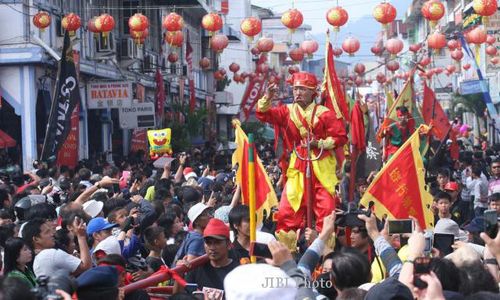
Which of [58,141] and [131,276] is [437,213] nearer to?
[131,276]

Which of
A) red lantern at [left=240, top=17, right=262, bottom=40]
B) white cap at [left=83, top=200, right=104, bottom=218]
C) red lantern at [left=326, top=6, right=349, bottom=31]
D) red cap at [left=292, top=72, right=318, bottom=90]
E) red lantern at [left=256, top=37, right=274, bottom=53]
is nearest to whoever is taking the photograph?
white cap at [left=83, top=200, right=104, bottom=218]

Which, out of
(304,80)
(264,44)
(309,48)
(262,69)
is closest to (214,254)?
(304,80)

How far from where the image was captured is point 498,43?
3669 cm

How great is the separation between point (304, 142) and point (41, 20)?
45.5 ft

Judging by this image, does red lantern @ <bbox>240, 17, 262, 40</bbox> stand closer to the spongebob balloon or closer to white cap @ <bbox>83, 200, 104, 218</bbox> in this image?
the spongebob balloon

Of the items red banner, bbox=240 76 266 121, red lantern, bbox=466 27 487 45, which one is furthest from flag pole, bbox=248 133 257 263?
red banner, bbox=240 76 266 121

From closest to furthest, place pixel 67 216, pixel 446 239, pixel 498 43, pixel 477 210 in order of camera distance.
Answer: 1. pixel 446 239
2. pixel 67 216
3. pixel 477 210
4. pixel 498 43

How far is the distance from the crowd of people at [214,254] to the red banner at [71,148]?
501 centimetres

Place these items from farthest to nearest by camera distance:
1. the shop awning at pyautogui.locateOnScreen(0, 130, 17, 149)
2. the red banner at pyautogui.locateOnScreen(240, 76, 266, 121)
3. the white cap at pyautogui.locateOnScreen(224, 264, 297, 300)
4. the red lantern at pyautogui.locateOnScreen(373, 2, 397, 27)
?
the red banner at pyautogui.locateOnScreen(240, 76, 266, 121) < the shop awning at pyautogui.locateOnScreen(0, 130, 17, 149) < the red lantern at pyautogui.locateOnScreen(373, 2, 397, 27) < the white cap at pyautogui.locateOnScreen(224, 264, 297, 300)

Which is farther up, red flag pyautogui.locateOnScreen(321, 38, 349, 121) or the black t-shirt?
red flag pyautogui.locateOnScreen(321, 38, 349, 121)

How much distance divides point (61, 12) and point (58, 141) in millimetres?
9436

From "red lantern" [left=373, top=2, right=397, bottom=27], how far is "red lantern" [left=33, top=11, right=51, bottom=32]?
7398 mm

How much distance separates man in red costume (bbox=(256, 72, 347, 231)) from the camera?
10.5m

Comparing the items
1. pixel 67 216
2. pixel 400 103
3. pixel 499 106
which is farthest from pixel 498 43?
pixel 67 216
